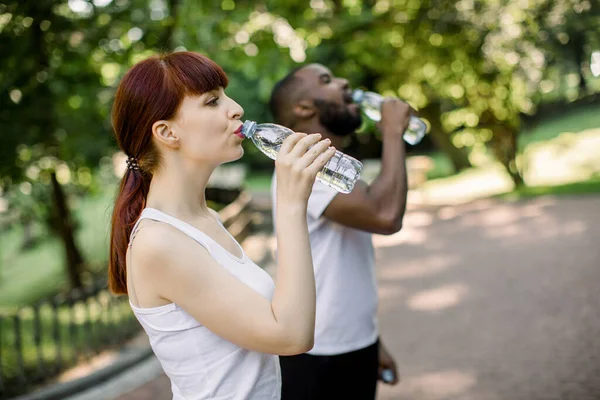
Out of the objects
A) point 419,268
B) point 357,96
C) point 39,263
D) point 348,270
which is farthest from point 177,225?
point 39,263

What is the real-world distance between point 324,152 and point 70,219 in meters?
9.20

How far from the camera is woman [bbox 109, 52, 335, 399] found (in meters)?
1.47

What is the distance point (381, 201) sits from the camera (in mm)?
2459

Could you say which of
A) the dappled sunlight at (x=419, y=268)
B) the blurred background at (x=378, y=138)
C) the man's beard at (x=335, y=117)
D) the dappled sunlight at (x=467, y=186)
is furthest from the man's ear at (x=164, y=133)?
the dappled sunlight at (x=467, y=186)

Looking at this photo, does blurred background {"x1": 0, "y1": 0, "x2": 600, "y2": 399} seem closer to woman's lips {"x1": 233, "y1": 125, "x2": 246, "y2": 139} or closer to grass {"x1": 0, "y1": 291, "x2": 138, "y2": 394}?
grass {"x1": 0, "y1": 291, "x2": 138, "y2": 394}

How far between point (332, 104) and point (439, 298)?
211 inches

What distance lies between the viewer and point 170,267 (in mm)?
1478

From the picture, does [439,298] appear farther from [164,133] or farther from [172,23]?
[164,133]

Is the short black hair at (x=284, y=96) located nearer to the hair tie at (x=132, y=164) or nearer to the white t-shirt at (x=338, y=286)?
the white t-shirt at (x=338, y=286)

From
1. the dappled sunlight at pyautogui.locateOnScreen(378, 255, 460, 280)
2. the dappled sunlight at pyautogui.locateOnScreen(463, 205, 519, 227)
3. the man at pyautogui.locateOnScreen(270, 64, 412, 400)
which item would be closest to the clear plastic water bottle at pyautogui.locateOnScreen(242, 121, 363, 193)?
the man at pyautogui.locateOnScreen(270, 64, 412, 400)

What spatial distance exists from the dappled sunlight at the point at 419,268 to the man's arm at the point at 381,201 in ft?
20.9

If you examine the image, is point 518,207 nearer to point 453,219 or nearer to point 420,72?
point 453,219

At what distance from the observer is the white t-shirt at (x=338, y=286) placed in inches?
98.3

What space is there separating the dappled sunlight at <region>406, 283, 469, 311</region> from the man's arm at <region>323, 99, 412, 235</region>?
16.4ft
